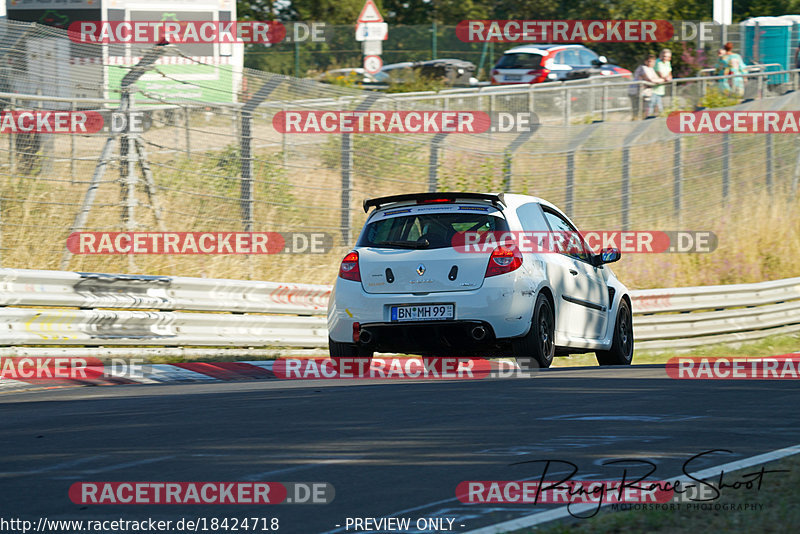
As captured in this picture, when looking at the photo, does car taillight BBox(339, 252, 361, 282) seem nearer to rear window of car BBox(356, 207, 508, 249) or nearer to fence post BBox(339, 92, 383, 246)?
rear window of car BBox(356, 207, 508, 249)

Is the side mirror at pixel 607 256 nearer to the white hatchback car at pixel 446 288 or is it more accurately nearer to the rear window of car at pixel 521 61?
the white hatchback car at pixel 446 288

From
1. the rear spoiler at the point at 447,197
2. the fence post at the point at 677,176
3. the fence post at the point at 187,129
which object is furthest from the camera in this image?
the fence post at the point at 677,176

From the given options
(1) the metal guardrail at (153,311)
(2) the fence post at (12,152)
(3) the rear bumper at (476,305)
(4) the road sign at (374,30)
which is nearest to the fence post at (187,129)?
(2) the fence post at (12,152)

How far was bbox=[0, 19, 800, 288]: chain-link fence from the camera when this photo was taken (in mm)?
14094

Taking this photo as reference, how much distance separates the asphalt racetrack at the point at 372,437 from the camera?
512 cm

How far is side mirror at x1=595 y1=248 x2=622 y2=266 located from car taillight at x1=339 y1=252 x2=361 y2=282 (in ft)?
9.26

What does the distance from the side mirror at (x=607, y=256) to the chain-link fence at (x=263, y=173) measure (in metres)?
5.22

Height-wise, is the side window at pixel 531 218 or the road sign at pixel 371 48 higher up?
the road sign at pixel 371 48

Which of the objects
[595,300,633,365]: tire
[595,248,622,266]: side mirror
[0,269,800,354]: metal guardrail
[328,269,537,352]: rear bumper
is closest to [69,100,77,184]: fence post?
[0,269,800,354]: metal guardrail

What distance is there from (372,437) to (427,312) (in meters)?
3.45

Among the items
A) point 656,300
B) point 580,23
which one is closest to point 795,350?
point 656,300

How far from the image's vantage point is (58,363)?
36.4 ft

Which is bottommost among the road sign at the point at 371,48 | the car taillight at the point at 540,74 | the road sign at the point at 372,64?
the car taillight at the point at 540,74

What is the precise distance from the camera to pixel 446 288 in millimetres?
10062
